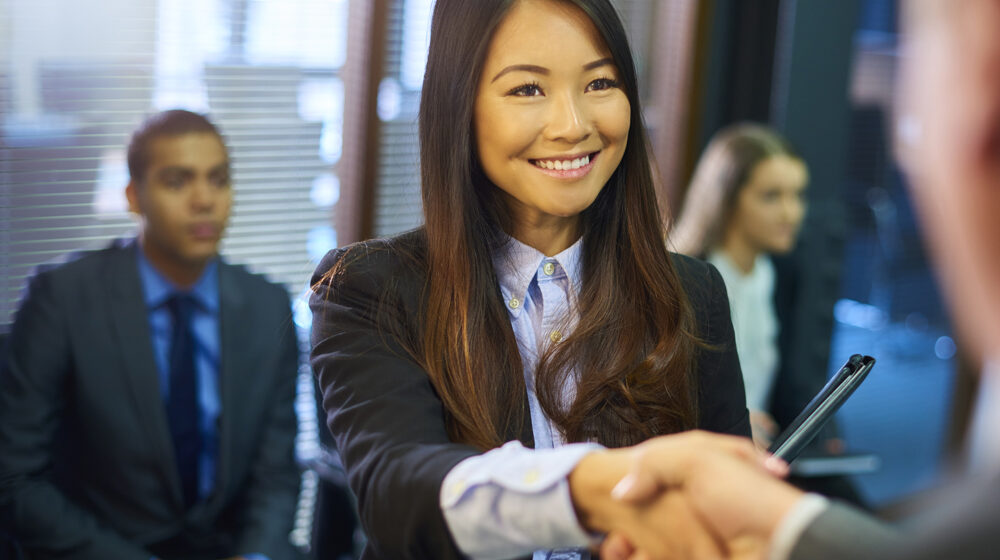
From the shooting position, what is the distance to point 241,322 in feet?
7.23

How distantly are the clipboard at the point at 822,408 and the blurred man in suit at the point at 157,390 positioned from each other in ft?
4.72

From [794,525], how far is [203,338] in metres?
1.69

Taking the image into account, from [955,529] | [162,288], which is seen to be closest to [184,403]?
[162,288]

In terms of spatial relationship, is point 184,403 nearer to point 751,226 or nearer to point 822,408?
point 822,408

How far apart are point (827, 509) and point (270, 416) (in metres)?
1.73

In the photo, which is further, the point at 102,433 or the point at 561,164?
the point at 102,433

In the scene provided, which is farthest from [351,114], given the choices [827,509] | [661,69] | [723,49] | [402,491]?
[827,509]

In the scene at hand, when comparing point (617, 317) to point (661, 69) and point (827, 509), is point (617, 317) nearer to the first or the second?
point (827, 509)

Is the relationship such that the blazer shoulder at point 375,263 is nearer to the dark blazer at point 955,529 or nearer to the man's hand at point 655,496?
the man's hand at point 655,496

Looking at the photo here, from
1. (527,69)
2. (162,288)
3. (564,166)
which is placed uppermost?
(527,69)

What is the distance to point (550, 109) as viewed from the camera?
4.20 feet

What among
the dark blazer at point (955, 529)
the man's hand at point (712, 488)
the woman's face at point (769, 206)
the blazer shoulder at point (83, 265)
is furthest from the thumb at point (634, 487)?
the woman's face at point (769, 206)

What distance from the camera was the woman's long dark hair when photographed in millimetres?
1241

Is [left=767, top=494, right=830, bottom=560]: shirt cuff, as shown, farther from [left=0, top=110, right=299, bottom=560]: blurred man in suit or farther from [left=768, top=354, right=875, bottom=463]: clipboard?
[left=0, top=110, right=299, bottom=560]: blurred man in suit
